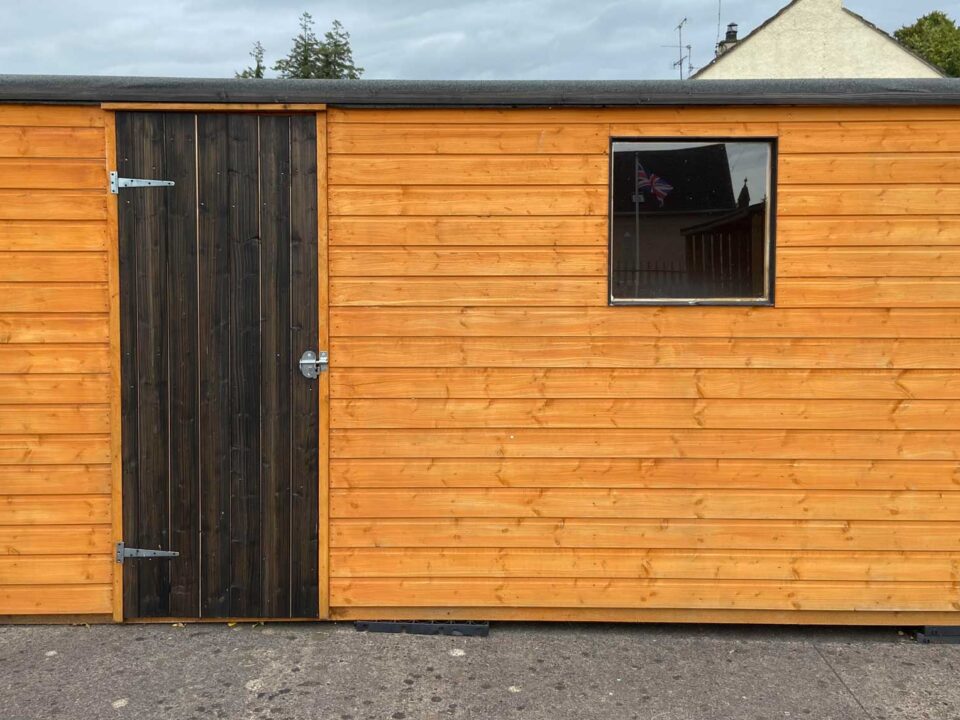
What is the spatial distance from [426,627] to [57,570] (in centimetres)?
188

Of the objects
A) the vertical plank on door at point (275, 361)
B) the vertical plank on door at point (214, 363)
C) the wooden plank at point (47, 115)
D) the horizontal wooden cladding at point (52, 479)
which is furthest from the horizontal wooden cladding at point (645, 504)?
the wooden plank at point (47, 115)

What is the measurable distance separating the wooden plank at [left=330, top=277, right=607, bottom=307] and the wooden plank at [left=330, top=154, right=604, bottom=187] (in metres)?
0.49

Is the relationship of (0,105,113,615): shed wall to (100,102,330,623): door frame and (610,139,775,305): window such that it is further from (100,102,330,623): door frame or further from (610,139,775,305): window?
(610,139,775,305): window

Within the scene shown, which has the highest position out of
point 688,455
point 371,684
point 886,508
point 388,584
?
point 688,455

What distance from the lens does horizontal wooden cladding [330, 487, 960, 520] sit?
3742mm

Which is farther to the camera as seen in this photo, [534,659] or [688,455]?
[688,455]

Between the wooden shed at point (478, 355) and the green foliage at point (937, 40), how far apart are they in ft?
74.9

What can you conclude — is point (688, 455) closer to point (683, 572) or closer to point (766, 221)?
point (683, 572)

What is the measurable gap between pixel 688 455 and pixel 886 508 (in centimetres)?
101

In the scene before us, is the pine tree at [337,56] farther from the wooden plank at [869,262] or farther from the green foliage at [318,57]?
the wooden plank at [869,262]

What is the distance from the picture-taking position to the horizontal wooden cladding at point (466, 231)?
12.3 ft

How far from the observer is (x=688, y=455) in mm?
3777

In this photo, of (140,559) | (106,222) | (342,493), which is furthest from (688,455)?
(106,222)

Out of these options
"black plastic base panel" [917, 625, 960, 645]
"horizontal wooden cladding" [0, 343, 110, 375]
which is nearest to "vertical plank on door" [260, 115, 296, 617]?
"horizontal wooden cladding" [0, 343, 110, 375]
